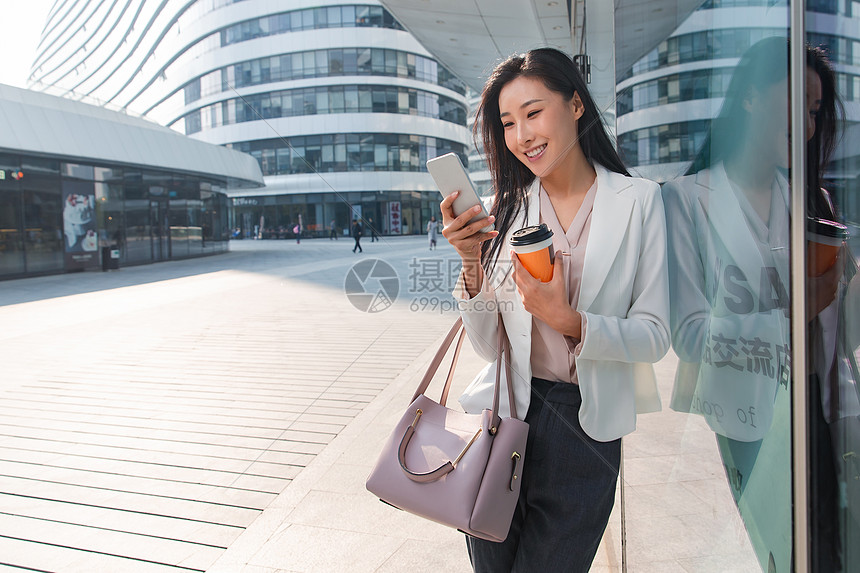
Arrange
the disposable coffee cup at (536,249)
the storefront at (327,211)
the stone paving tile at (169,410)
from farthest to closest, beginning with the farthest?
the storefront at (327,211) → the stone paving tile at (169,410) → the disposable coffee cup at (536,249)

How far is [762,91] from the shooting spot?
753mm

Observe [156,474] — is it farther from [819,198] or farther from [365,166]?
[365,166]

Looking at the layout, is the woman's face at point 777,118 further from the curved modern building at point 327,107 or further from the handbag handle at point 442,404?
the curved modern building at point 327,107

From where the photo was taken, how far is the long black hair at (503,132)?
1312 millimetres

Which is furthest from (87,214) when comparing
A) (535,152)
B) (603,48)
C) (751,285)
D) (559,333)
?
(751,285)

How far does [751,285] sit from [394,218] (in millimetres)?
37093

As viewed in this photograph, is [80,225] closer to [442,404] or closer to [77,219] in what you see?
[77,219]

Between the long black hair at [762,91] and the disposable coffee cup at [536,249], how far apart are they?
1.02 ft

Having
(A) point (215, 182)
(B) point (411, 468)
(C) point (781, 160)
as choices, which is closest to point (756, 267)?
(C) point (781, 160)

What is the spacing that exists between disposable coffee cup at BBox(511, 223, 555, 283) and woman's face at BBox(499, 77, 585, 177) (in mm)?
290

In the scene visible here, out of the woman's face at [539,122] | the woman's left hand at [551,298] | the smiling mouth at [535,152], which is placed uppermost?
the woman's face at [539,122]

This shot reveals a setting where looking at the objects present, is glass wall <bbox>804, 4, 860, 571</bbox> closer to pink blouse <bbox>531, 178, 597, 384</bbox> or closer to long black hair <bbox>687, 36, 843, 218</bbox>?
long black hair <bbox>687, 36, 843, 218</bbox>

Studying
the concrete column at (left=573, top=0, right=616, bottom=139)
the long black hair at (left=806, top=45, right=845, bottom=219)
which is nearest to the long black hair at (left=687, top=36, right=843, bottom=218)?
the long black hair at (left=806, top=45, right=845, bottom=219)

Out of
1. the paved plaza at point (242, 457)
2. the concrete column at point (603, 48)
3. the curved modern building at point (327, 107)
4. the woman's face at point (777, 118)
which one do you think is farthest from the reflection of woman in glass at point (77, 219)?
the curved modern building at point (327, 107)
